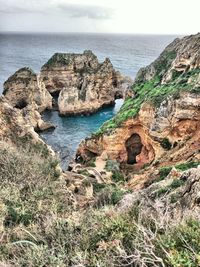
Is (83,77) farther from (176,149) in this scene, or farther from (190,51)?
(176,149)

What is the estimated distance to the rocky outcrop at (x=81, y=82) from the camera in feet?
262

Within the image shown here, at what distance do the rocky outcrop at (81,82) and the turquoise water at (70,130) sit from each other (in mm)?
2058

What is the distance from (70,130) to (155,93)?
946 inches

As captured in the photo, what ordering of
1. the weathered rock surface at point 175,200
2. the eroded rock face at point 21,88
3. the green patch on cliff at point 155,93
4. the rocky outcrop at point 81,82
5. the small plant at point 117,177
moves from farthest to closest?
1. the rocky outcrop at point 81,82
2. the eroded rock face at point 21,88
3. the green patch on cliff at point 155,93
4. the small plant at point 117,177
5. the weathered rock surface at point 175,200

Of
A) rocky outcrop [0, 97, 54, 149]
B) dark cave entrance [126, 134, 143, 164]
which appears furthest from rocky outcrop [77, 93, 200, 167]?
rocky outcrop [0, 97, 54, 149]

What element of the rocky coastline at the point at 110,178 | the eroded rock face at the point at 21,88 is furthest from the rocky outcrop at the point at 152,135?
the eroded rock face at the point at 21,88

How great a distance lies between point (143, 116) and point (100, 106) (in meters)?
38.0

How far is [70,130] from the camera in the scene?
2761 inches

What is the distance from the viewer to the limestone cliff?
4100 centimetres

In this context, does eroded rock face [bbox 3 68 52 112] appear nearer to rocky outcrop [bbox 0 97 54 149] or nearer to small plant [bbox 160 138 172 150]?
rocky outcrop [bbox 0 97 54 149]

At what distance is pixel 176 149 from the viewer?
41.3 m

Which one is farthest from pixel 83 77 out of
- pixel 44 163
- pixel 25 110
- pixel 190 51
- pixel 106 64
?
pixel 44 163

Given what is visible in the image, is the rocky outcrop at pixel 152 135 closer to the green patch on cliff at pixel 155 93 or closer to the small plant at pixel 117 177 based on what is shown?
the green patch on cliff at pixel 155 93

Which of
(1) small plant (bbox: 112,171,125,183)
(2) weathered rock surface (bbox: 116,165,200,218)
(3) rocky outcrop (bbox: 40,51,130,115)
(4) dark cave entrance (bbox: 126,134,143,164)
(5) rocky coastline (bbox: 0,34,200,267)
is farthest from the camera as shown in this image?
(3) rocky outcrop (bbox: 40,51,130,115)
